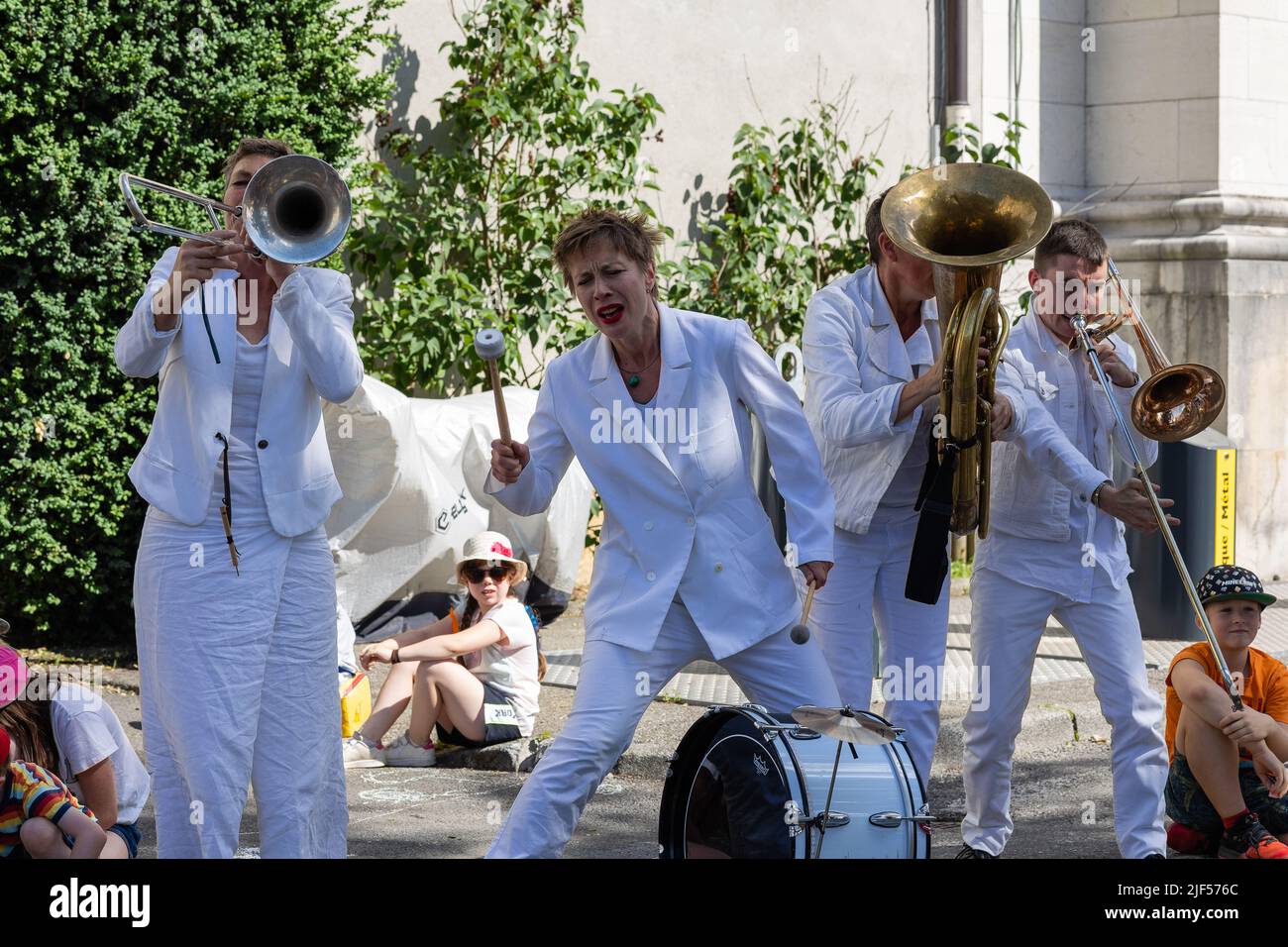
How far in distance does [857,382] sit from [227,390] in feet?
5.63

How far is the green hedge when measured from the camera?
745 centimetres

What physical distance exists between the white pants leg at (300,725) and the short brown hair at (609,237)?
37.2 inches

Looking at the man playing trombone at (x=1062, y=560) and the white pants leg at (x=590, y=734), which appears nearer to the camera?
the white pants leg at (x=590, y=734)

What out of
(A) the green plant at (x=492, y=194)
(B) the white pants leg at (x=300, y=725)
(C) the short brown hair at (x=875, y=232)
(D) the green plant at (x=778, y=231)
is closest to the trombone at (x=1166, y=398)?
(C) the short brown hair at (x=875, y=232)

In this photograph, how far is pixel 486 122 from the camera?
961cm

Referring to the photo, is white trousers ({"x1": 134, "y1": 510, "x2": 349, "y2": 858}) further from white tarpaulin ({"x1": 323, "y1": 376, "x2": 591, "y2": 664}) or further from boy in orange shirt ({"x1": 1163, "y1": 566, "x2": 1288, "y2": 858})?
white tarpaulin ({"x1": 323, "y1": 376, "x2": 591, "y2": 664})

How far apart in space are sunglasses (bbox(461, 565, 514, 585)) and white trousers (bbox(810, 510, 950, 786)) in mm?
2172

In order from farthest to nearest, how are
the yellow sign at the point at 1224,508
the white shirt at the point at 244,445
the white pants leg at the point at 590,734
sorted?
1. the yellow sign at the point at 1224,508
2. the white shirt at the point at 244,445
3. the white pants leg at the point at 590,734

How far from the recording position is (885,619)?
495cm

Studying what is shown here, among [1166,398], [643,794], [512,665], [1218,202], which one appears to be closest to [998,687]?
[1166,398]

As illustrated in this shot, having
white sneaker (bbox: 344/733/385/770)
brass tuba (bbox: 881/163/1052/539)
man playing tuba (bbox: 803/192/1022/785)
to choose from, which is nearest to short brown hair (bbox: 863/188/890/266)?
man playing tuba (bbox: 803/192/1022/785)

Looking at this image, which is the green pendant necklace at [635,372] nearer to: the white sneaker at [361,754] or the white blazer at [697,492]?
the white blazer at [697,492]

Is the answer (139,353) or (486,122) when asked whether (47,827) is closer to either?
(139,353)

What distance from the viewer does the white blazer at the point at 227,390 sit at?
4.17 m
